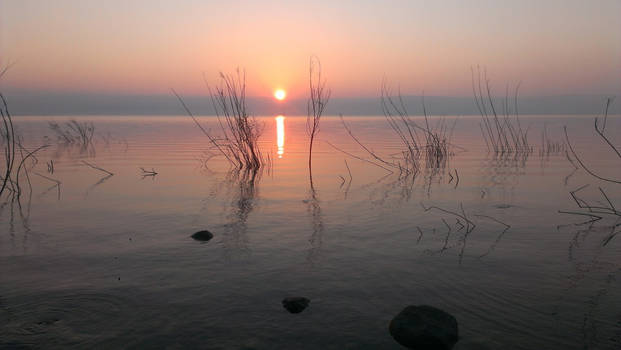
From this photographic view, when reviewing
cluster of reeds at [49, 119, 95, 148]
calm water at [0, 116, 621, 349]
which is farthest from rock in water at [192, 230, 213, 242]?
cluster of reeds at [49, 119, 95, 148]

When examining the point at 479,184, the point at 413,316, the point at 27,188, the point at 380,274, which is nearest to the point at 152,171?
the point at 27,188

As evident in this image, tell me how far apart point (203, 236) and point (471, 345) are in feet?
12.7

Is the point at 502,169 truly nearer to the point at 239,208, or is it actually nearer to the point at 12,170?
the point at 239,208

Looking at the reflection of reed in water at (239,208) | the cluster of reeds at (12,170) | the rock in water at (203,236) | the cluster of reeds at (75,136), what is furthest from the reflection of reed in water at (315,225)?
Result: the cluster of reeds at (75,136)

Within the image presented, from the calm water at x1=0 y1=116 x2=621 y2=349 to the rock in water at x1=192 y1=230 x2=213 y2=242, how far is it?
0.14 m

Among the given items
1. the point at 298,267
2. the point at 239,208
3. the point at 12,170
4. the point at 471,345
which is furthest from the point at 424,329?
the point at 12,170

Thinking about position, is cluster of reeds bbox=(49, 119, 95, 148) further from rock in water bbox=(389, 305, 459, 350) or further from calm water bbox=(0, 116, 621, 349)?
rock in water bbox=(389, 305, 459, 350)

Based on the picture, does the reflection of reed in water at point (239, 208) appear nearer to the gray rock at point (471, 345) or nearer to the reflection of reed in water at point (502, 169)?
the gray rock at point (471, 345)

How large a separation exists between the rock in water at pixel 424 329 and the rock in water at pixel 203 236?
10.7 feet

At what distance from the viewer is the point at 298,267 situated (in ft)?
16.0

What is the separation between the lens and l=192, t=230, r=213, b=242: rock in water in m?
5.97

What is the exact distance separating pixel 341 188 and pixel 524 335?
7.19m

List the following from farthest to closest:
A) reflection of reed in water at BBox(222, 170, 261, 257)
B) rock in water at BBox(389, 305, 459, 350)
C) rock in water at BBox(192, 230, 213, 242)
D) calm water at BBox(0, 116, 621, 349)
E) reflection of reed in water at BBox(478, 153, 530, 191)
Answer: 1. reflection of reed in water at BBox(478, 153, 530, 191)
2. rock in water at BBox(192, 230, 213, 242)
3. reflection of reed in water at BBox(222, 170, 261, 257)
4. calm water at BBox(0, 116, 621, 349)
5. rock in water at BBox(389, 305, 459, 350)

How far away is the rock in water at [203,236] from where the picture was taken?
235 inches
